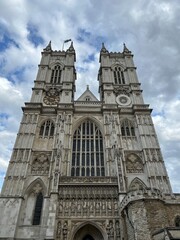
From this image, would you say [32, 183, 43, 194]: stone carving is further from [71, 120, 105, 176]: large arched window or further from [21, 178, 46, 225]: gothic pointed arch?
[71, 120, 105, 176]: large arched window

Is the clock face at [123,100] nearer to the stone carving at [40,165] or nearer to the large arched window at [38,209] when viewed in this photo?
the stone carving at [40,165]

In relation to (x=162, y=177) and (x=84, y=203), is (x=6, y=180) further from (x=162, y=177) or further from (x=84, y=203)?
(x=162, y=177)

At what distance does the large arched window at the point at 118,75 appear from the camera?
27.9 m

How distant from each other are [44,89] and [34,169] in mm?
10903

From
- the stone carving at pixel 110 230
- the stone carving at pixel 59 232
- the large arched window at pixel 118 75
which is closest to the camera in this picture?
the stone carving at pixel 59 232

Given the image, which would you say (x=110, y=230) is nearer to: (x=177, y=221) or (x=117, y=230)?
(x=117, y=230)

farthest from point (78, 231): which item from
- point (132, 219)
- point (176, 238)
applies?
point (176, 238)

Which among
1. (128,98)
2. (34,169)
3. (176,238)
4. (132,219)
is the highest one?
(128,98)

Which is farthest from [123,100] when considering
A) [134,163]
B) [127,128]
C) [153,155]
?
[134,163]

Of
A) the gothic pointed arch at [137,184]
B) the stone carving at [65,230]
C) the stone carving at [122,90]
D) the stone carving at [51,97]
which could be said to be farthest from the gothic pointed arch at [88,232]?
the stone carving at [122,90]

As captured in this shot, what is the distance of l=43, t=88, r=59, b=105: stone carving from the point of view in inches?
967

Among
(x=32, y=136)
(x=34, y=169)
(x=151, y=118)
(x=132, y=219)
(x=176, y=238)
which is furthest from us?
(x=151, y=118)

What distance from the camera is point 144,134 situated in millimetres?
21172

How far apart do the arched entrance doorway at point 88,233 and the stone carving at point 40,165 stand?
578 centimetres
